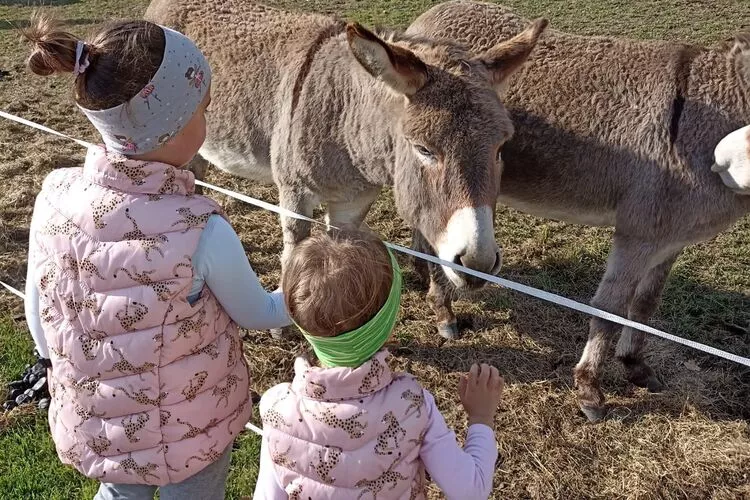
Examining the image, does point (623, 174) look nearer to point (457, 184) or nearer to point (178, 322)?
point (457, 184)

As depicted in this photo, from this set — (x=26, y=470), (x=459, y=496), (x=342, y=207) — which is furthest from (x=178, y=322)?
(x=342, y=207)

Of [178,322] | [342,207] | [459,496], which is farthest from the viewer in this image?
[342,207]

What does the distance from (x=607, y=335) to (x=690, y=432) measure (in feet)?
1.91

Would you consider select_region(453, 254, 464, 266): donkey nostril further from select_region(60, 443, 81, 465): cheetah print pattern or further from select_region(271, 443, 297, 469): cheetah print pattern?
select_region(60, 443, 81, 465): cheetah print pattern

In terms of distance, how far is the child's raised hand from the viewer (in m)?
1.54

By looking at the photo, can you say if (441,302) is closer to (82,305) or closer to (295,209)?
(295,209)

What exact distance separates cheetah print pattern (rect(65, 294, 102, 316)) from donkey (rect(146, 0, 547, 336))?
4.01ft

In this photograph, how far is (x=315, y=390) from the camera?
1335 mm

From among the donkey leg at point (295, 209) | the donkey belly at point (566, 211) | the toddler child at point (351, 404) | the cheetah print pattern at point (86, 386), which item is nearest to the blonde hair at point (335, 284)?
the toddler child at point (351, 404)

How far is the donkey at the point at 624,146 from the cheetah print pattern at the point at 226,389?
6.22 feet

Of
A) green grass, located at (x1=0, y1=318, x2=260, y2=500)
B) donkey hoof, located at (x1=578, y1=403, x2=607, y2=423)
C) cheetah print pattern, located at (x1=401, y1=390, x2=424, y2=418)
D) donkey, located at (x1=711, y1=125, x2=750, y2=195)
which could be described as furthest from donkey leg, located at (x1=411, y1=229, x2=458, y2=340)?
cheetah print pattern, located at (x1=401, y1=390, x2=424, y2=418)

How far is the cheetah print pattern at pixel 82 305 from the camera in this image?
1452 millimetres

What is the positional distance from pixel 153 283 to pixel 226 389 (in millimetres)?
369

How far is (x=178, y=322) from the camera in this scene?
1497 mm
